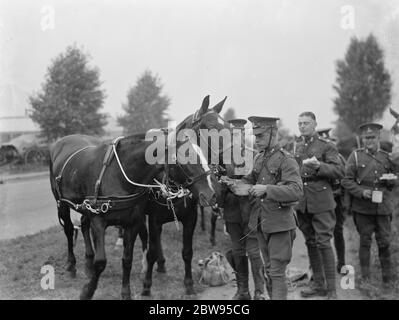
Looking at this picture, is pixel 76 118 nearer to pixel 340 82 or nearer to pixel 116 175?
pixel 116 175

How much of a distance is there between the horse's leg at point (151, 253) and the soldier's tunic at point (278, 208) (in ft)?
5.39

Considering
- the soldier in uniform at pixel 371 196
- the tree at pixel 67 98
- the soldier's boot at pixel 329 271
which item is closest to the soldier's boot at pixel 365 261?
the soldier in uniform at pixel 371 196

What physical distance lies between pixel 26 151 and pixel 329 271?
845 inches

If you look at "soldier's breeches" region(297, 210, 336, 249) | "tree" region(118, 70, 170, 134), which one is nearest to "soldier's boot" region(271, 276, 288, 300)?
"soldier's breeches" region(297, 210, 336, 249)

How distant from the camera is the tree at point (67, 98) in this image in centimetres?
2188

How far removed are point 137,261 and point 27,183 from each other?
38.2 feet

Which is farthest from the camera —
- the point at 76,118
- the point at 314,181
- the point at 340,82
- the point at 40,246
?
the point at 340,82

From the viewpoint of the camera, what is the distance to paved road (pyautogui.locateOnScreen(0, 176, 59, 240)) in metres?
8.77

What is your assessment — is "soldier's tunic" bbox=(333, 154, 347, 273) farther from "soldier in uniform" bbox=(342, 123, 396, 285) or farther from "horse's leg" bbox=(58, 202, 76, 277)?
"horse's leg" bbox=(58, 202, 76, 277)

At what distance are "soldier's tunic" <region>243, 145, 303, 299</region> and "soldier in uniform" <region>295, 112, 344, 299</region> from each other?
3.50 ft

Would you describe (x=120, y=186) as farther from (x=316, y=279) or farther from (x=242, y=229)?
(x=316, y=279)

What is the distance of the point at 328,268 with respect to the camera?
17.3ft
